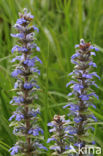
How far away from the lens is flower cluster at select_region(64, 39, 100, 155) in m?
1.61

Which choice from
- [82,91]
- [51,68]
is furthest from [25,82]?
[51,68]

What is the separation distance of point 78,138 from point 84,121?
0.11m

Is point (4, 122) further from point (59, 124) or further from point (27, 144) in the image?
point (59, 124)

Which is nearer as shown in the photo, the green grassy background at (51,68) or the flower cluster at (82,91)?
the flower cluster at (82,91)

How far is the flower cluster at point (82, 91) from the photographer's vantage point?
1.61 meters

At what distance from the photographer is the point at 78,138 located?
1.63 metres

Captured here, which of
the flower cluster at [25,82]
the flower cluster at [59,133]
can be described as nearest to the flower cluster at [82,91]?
the flower cluster at [59,133]

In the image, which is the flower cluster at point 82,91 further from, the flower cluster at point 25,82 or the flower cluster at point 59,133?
the flower cluster at point 25,82

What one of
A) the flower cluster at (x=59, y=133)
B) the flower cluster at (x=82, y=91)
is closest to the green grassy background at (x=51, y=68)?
the flower cluster at (x=82, y=91)

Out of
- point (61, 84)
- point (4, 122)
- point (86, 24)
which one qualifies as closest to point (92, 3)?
point (86, 24)

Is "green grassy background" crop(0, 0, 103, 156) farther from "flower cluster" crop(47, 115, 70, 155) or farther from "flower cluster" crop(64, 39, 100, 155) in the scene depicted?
"flower cluster" crop(47, 115, 70, 155)

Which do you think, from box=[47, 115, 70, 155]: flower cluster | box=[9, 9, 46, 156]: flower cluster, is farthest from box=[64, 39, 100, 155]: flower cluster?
box=[9, 9, 46, 156]: flower cluster

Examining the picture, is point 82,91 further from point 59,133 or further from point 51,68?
point 51,68

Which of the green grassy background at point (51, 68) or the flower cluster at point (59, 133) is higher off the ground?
the green grassy background at point (51, 68)
